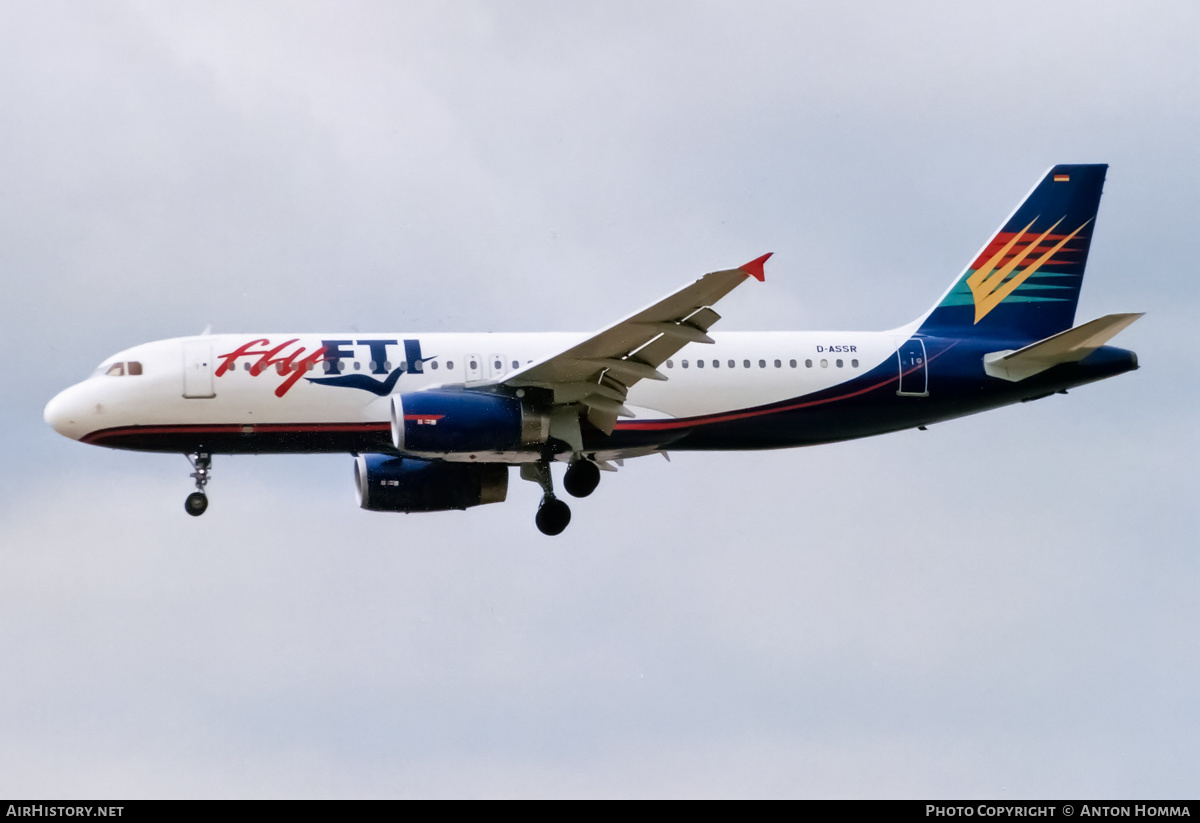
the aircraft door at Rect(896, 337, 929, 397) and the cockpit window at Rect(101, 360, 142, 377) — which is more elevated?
the cockpit window at Rect(101, 360, 142, 377)

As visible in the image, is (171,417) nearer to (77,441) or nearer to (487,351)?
(77,441)

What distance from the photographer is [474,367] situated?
1598 inches

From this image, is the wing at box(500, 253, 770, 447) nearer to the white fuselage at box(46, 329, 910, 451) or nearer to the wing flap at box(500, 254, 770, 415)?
the wing flap at box(500, 254, 770, 415)

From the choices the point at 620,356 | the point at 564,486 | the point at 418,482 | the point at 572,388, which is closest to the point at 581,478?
the point at 564,486

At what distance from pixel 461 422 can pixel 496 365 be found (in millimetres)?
2968

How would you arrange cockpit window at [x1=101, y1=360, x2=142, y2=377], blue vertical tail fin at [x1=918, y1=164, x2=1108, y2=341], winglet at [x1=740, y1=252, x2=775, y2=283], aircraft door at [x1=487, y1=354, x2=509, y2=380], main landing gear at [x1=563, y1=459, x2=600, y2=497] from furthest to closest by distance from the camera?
blue vertical tail fin at [x1=918, y1=164, x2=1108, y2=341], main landing gear at [x1=563, y1=459, x2=600, y2=497], aircraft door at [x1=487, y1=354, x2=509, y2=380], cockpit window at [x1=101, y1=360, x2=142, y2=377], winglet at [x1=740, y1=252, x2=775, y2=283]

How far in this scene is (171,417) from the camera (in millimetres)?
39312

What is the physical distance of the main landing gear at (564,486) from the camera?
40.8m

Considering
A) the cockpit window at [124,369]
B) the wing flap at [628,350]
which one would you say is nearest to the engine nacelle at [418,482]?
the wing flap at [628,350]

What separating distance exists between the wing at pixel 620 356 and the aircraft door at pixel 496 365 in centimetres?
172

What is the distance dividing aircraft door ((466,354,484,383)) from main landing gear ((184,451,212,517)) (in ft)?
19.8

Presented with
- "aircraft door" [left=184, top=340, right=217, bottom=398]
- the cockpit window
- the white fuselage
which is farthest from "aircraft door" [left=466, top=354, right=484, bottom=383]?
the cockpit window

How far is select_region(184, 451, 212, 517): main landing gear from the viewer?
40219 millimetres

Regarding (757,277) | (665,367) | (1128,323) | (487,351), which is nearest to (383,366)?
(487,351)
